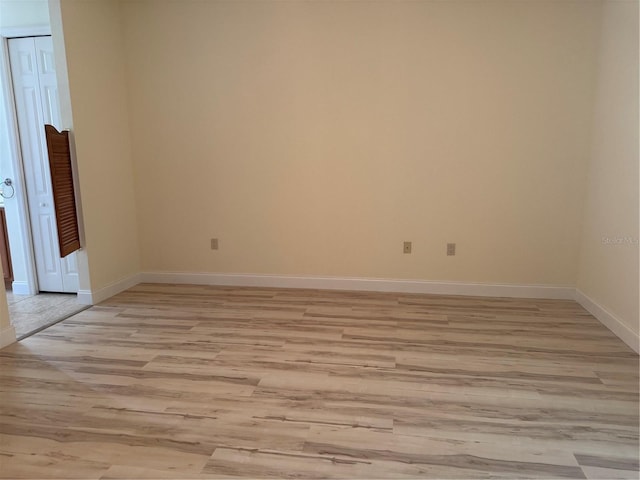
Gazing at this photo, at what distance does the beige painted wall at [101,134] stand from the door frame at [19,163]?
413 millimetres

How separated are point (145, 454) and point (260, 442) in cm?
51

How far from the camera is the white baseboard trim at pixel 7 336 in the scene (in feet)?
10.2

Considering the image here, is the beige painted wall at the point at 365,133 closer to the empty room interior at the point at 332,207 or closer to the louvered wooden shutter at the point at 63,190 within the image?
the empty room interior at the point at 332,207

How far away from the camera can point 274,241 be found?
4465mm

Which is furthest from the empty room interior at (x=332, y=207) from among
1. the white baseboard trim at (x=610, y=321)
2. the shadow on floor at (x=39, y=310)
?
the shadow on floor at (x=39, y=310)

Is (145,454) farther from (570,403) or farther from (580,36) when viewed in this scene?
(580,36)

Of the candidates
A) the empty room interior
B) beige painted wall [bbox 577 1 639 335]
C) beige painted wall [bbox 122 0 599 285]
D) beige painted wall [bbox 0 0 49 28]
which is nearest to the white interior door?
the empty room interior

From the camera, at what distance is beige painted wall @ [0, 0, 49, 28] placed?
3922 mm

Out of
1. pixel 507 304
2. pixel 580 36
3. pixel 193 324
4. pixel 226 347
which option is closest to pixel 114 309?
pixel 193 324

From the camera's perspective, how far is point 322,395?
246cm

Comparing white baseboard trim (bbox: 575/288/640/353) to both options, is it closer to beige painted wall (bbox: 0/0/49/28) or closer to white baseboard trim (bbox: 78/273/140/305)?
white baseboard trim (bbox: 78/273/140/305)

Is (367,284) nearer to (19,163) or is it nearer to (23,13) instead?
(19,163)

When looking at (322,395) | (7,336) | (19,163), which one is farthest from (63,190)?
(322,395)

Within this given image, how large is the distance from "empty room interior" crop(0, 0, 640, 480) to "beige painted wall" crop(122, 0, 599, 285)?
0.06ft
